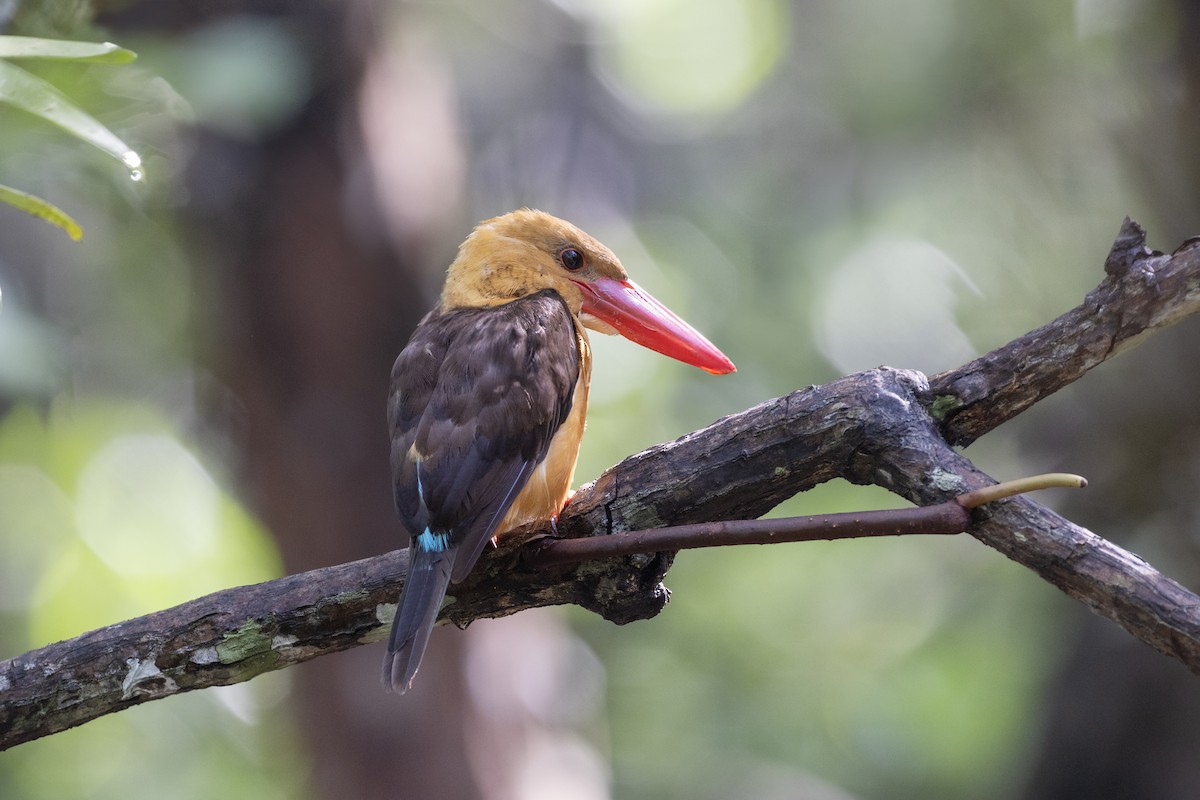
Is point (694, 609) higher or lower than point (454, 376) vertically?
lower

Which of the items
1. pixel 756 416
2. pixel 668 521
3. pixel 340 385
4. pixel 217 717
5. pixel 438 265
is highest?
pixel 756 416

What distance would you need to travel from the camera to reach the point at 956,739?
7.69m

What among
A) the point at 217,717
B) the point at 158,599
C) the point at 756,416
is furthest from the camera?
the point at 217,717

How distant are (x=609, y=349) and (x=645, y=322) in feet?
17.0

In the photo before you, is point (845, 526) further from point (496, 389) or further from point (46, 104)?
point (46, 104)

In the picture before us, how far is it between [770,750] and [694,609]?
1.20 m

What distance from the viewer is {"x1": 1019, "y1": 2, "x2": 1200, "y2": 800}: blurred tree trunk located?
4777mm

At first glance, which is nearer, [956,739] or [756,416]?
[756,416]

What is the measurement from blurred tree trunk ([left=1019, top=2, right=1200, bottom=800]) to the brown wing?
298 cm

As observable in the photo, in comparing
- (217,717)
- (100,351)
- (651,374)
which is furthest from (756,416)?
(217,717)

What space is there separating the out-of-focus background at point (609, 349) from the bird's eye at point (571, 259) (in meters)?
1.48

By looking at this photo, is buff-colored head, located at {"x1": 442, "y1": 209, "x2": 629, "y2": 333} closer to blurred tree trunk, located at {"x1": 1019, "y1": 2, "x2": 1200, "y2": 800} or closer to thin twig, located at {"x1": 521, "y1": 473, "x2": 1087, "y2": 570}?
thin twig, located at {"x1": 521, "y1": 473, "x2": 1087, "y2": 570}

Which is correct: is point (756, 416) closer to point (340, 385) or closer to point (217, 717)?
point (340, 385)

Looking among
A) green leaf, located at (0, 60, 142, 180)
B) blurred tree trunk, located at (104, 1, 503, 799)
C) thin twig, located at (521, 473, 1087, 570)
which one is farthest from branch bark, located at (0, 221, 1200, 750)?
blurred tree trunk, located at (104, 1, 503, 799)
